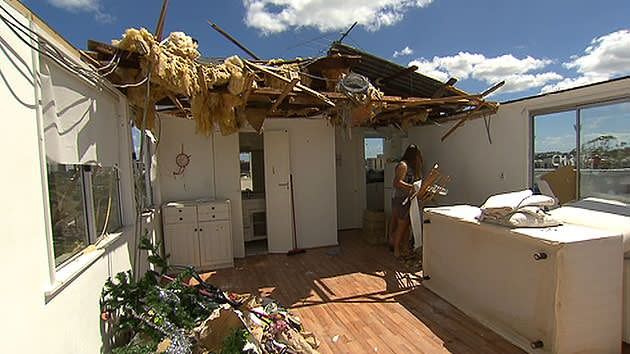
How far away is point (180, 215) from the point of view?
4.61 metres

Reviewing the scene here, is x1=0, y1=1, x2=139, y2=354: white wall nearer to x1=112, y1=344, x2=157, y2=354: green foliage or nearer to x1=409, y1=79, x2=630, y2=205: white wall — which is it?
x1=112, y1=344, x2=157, y2=354: green foliage

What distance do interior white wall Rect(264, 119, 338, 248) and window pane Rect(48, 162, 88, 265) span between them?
3589mm

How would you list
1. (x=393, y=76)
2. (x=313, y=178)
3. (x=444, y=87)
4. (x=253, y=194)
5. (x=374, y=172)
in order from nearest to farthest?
(x=444, y=87)
(x=393, y=76)
(x=313, y=178)
(x=253, y=194)
(x=374, y=172)

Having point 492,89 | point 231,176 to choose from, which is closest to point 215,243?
point 231,176

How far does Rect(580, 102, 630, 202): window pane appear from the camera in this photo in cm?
331

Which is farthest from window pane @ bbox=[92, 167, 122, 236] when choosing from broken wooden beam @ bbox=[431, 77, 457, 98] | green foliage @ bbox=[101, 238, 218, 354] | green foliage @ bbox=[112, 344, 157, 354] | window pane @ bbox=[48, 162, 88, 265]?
broken wooden beam @ bbox=[431, 77, 457, 98]

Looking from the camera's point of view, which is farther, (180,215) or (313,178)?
(313,178)

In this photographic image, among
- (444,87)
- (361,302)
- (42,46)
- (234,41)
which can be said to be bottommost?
(361,302)

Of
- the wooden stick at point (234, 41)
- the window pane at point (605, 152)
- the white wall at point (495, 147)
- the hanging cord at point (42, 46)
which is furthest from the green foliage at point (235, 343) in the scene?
the white wall at point (495, 147)

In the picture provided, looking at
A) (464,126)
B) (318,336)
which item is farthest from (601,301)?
(464,126)

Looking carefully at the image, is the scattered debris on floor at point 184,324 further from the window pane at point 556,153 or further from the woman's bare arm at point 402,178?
the window pane at point 556,153

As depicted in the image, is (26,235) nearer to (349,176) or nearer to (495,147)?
(495,147)

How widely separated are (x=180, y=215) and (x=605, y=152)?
220 inches

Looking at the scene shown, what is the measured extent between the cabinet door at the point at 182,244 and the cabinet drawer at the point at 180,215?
7 centimetres
